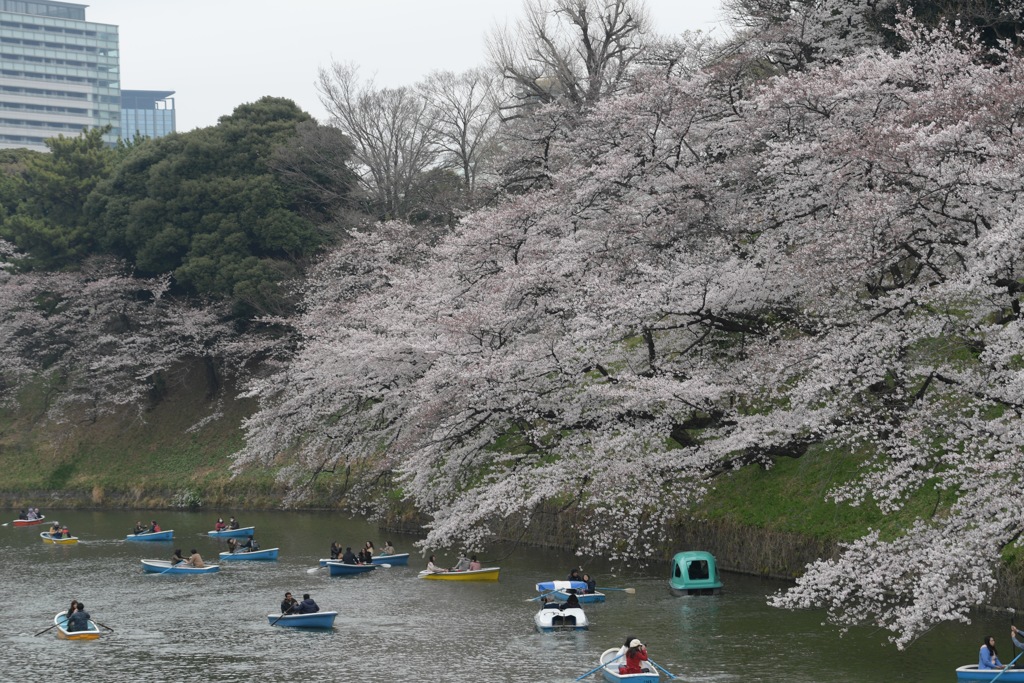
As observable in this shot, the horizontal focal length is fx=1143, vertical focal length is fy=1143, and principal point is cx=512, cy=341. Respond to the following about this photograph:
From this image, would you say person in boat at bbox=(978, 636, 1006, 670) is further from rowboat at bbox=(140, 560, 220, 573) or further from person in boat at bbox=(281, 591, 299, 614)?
rowboat at bbox=(140, 560, 220, 573)

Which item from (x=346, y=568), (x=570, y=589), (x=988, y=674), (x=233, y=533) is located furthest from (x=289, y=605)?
(x=233, y=533)

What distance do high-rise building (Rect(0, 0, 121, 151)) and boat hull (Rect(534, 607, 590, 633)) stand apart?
175 m

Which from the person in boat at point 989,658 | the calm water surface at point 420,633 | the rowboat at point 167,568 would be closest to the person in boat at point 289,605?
the calm water surface at point 420,633

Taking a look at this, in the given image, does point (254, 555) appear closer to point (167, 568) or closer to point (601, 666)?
point (167, 568)

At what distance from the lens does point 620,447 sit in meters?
26.0

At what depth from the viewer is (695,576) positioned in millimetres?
27906

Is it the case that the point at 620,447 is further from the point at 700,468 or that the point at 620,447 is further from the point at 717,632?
the point at 717,632

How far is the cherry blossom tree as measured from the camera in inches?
800

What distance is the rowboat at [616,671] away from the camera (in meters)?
20.5

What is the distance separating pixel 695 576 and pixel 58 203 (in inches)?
1959

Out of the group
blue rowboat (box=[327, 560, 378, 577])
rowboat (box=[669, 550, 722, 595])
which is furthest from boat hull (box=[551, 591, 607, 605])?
blue rowboat (box=[327, 560, 378, 577])

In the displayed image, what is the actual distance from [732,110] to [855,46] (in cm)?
546

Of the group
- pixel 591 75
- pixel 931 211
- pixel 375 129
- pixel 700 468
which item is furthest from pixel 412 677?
pixel 375 129

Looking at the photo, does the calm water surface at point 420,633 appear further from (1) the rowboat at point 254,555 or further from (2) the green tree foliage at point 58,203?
(2) the green tree foliage at point 58,203
